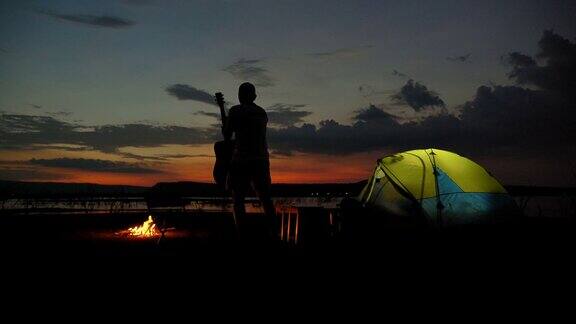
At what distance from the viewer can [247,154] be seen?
5.71 meters

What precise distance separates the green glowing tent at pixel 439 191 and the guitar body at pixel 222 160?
174 inches

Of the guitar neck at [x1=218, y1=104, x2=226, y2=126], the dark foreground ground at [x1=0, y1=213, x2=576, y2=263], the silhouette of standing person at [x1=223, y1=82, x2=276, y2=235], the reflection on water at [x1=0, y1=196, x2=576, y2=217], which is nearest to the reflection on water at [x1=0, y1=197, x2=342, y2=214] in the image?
the reflection on water at [x1=0, y1=196, x2=576, y2=217]

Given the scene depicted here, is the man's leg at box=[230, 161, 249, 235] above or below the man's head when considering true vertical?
below

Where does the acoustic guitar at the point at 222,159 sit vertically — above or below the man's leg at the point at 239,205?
above

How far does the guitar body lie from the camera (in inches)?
240

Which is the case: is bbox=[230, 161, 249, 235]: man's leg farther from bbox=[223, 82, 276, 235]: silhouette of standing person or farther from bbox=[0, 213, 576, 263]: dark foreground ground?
bbox=[0, 213, 576, 263]: dark foreground ground

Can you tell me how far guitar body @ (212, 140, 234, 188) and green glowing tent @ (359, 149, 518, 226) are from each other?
4410 millimetres

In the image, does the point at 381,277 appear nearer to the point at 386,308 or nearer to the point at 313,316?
the point at 386,308

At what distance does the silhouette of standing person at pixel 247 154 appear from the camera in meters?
5.71

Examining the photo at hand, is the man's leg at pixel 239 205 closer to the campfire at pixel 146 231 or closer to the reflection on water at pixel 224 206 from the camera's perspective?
the reflection on water at pixel 224 206

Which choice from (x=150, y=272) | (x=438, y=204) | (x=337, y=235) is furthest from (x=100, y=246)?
(x=438, y=204)

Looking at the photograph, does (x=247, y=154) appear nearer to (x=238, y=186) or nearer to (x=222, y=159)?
(x=238, y=186)

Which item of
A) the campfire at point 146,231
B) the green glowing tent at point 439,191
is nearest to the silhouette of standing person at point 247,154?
the green glowing tent at point 439,191

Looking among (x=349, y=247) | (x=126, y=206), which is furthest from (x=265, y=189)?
(x=126, y=206)
